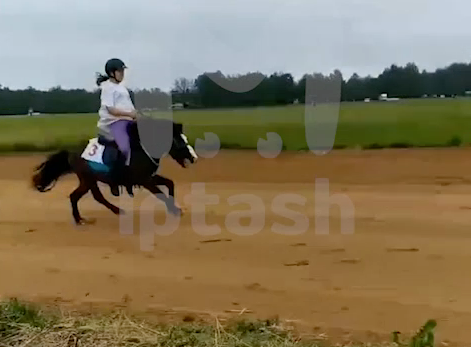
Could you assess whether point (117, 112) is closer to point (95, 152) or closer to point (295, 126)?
point (95, 152)

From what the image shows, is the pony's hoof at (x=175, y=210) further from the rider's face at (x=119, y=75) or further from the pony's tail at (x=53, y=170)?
the rider's face at (x=119, y=75)

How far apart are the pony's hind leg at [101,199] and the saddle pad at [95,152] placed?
339mm

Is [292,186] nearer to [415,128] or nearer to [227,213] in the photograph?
[227,213]

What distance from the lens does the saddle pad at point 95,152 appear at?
9.09 metres

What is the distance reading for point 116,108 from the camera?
8797mm

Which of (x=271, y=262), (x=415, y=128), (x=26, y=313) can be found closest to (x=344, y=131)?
(x=415, y=128)

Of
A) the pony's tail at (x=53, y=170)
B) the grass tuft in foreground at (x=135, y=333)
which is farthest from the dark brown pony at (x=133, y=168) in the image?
the grass tuft in foreground at (x=135, y=333)

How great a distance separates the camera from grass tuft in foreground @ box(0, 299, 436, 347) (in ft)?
15.4

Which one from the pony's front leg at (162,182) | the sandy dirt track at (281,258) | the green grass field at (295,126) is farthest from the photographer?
the green grass field at (295,126)

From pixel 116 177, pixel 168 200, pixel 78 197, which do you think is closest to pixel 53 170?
pixel 78 197

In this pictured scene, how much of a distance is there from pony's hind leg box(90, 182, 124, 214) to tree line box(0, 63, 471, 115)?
4.75 ft

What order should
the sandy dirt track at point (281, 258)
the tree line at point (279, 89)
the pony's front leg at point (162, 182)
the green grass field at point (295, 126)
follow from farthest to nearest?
the green grass field at point (295, 126)
the tree line at point (279, 89)
the pony's front leg at point (162, 182)
the sandy dirt track at point (281, 258)

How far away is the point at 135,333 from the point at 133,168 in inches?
171

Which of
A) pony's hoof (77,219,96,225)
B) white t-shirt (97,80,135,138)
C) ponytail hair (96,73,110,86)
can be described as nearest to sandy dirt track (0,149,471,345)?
pony's hoof (77,219,96,225)
